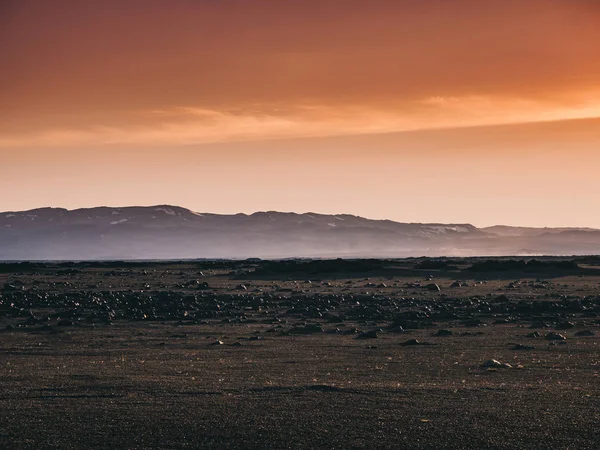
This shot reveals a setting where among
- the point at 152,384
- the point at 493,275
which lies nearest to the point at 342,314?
the point at 152,384

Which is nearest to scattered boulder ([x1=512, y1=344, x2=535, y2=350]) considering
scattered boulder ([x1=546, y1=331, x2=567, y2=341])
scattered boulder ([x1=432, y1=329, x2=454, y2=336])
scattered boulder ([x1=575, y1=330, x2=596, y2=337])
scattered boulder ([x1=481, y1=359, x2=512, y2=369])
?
scattered boulder ([x1=546, y1=331, x2=567, y2=341])

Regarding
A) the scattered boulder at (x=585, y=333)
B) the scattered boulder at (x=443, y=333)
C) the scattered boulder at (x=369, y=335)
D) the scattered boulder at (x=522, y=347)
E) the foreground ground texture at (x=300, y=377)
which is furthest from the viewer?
the scattered boulder at (x=443, y=333)

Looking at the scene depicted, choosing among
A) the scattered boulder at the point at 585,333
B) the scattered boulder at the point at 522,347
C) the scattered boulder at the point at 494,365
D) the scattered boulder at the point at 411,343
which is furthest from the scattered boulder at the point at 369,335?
the scattered boulder at the point at 494,365

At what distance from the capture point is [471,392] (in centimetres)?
1488

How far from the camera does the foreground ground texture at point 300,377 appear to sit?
11.9m

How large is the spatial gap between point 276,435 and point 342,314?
20554 mm

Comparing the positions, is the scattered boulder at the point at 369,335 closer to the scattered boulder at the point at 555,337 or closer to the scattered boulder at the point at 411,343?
the scattered boulder at the point at 411,343

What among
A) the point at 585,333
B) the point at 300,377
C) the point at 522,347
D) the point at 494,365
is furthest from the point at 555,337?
the point at 300,377

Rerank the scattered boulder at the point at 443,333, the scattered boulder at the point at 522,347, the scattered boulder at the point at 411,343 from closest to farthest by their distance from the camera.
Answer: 1. the scattered boulder at the point at 522,347
2. the scattered boulder at the point at 411,343
3. the scattered boulder at the point at 443,333

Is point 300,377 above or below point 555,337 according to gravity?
below

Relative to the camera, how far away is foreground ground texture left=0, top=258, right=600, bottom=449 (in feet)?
39.2

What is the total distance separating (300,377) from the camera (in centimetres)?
1681

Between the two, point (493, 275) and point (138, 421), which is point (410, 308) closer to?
point (138, 421)

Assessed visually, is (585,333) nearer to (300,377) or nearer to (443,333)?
(443,333)
